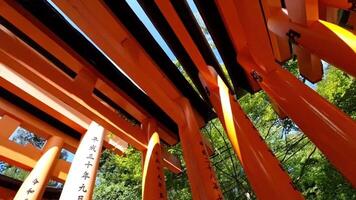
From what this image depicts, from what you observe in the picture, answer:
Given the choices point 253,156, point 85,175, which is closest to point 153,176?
point 85,175

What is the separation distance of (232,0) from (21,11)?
180 cm

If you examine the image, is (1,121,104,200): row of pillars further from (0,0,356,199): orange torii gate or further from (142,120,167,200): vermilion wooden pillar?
(142,120,167,200): vermilion wooden pillar

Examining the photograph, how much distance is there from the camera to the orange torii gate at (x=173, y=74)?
7.70ft

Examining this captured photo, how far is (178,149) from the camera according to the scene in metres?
7.50

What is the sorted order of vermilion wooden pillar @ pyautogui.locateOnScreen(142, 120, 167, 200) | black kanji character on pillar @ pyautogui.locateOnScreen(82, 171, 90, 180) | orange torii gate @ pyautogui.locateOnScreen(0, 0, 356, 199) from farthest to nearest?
black kanji character on pillar @ pyautogui.locateOnScreen(82, 171, 90, 180)
vermilion wooden pillar @ pyautogui.locateOnScreen(142, 120, 167, 200)
orange torii gate @ pyautogui.locateOnScreen(0, 0, 356, 199)

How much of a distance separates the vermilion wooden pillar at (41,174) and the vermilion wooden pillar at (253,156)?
2.64 m

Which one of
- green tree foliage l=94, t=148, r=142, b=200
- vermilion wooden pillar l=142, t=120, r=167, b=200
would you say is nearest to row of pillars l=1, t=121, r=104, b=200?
vermilion wooden pillar l=142, t=120, r=167, b=200

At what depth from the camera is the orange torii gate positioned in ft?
7.70

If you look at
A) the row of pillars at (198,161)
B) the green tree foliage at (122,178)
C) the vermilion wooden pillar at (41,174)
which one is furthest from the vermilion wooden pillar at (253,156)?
the green tree foliage at (122,178)

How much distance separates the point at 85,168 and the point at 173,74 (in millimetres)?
1403

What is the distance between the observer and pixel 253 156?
2.45 meters

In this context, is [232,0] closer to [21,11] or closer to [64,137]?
[21,11]

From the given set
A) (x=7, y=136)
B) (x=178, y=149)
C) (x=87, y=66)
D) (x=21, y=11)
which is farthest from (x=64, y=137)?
(x=178, y=149)

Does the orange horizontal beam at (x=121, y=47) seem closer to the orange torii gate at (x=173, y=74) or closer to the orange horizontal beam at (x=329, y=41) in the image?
the orange torii gate at (x=173, y=74)
